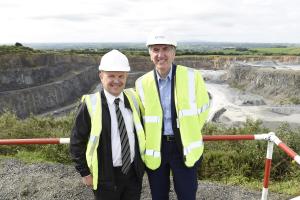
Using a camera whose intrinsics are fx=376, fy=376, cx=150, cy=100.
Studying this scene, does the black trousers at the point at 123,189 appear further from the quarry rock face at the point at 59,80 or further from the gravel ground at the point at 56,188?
the quarry rock face at the point at 59,80

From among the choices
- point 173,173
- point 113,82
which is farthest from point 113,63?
point 173,173

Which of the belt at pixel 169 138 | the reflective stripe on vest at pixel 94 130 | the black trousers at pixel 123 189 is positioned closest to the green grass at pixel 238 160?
the belt at pixel 169 138

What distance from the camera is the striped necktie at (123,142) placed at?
303 centimetres

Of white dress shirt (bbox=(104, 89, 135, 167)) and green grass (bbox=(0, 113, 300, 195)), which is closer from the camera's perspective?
white dress shirt (bbox=(104, 89, 135, 167))

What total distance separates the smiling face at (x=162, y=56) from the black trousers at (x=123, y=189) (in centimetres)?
91

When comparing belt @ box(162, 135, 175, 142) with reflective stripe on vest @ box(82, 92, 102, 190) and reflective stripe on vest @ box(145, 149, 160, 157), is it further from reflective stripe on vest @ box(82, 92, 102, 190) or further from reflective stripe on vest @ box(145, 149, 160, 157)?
reflective stripe on vest @ box(82, 92, 102, 190)

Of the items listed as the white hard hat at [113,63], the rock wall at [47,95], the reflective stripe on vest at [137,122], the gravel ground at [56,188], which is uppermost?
the white hard hat at [113,63]

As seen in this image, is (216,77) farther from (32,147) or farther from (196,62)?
(32,147)

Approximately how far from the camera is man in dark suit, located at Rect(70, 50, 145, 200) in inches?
117

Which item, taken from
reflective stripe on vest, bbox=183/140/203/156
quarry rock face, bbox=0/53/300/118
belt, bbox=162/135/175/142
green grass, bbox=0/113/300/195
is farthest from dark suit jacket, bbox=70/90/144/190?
quarry rock face, bbox=0/53/300/118

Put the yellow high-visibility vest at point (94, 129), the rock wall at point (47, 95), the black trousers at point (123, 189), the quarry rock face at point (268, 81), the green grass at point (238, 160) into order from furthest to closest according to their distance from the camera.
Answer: the quarry rock face at point (268, 81) < the rock wall at point (47, 95) < the green grass at point (238, 160) < the black trousers at point (123, 189) < the yellow high-visibility vest at point (94, 129)

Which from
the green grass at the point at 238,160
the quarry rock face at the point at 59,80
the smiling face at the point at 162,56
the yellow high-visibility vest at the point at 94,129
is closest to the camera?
the yellow high-visibility vest at the point at 94,129

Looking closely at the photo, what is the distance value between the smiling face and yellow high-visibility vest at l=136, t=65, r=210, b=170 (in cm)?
12

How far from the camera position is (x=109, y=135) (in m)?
3.00
